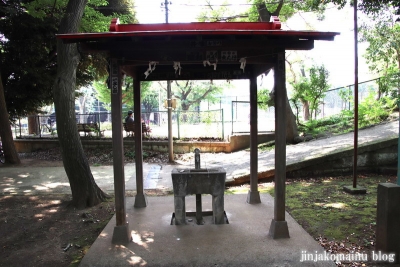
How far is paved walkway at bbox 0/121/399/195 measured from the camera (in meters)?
8.72

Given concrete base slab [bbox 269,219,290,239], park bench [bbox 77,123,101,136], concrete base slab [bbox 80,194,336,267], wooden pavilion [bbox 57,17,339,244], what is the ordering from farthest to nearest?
park bench [bbox 77,123,101,136], concrete base slab [bbox 269,219,290,239], wooden pavilion [bbox 57,17,339,244], concrete base slab [bbox 80,194,336,267]

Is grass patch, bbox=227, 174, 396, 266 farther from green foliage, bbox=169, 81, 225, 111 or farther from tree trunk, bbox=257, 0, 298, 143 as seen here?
green foliage, bbox=169, 81, 225, 111

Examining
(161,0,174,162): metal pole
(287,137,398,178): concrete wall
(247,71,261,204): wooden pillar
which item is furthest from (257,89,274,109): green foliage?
(247,71,261,204): wooden pillar

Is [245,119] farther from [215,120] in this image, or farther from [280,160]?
[280,160]

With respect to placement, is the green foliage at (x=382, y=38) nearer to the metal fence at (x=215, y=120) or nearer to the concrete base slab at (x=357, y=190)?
the metal fence at (x=215, y=120)

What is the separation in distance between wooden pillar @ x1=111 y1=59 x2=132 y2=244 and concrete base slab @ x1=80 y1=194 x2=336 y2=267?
19 centimetres

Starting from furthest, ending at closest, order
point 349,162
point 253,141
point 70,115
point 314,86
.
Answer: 1. point 314,86
2. point 349,162
3. point 70,115
4. point 253,141

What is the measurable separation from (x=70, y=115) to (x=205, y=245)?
4.19 metres

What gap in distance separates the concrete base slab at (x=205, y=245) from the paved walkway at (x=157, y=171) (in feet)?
10.5

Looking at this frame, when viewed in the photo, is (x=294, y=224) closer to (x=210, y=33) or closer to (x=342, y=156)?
(x=210, y=33)

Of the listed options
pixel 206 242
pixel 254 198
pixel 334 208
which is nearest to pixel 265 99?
pixel 254 198

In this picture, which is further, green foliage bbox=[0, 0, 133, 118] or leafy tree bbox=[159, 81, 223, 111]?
leafy tree bbox=[159, 81, 223, 111]

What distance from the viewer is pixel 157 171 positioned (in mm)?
11070

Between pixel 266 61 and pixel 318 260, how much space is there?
3.03 meters
